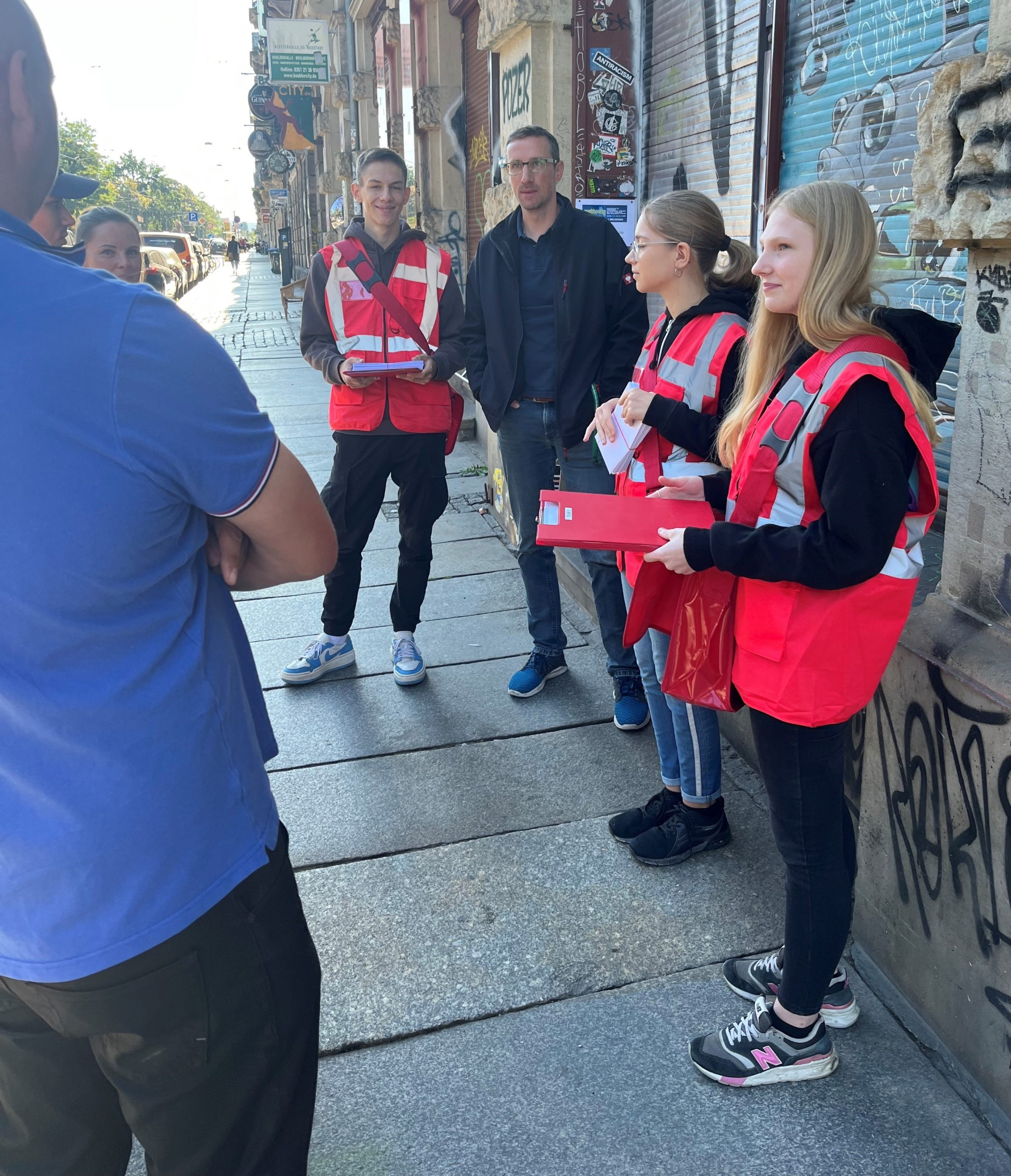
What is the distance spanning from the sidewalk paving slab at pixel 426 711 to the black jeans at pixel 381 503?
0.34 metres

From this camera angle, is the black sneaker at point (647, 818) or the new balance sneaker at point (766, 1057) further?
the black sneaker at point (647, 818)

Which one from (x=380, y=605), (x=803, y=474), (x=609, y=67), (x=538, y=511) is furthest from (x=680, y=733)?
(x=609, y=67)

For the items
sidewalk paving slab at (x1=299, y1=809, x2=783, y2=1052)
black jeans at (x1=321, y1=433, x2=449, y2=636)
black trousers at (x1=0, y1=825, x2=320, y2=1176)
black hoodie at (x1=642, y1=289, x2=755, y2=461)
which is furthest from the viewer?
black jeans at (x1=321, y1=433, x2=449, y2=636)

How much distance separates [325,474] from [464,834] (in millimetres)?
5315

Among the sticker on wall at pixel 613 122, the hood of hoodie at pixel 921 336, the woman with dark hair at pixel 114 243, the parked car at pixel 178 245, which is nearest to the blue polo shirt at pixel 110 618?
the hood of hoodie at pixel 921 336

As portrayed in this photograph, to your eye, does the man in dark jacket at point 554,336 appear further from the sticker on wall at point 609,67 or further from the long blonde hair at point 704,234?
the sticker on wall at point 609,67

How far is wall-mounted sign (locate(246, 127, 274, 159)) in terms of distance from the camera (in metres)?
29.8

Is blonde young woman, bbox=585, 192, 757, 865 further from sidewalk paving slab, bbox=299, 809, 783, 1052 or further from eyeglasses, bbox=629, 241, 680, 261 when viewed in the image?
sidewalk paving slab, bbox=299, 809, 783, 1052

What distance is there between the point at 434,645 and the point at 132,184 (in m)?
98.7

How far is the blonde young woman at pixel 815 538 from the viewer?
185 cm

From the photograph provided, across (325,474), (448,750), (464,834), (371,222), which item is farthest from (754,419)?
(325,474)

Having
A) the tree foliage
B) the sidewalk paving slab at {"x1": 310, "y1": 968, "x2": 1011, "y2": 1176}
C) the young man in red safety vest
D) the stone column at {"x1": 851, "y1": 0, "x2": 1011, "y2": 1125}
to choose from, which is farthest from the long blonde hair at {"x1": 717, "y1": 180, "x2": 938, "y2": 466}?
the tree foliage

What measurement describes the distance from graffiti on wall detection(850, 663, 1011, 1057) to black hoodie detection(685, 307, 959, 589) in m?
0.53

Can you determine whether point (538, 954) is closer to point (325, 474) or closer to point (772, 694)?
point (772, 694)
